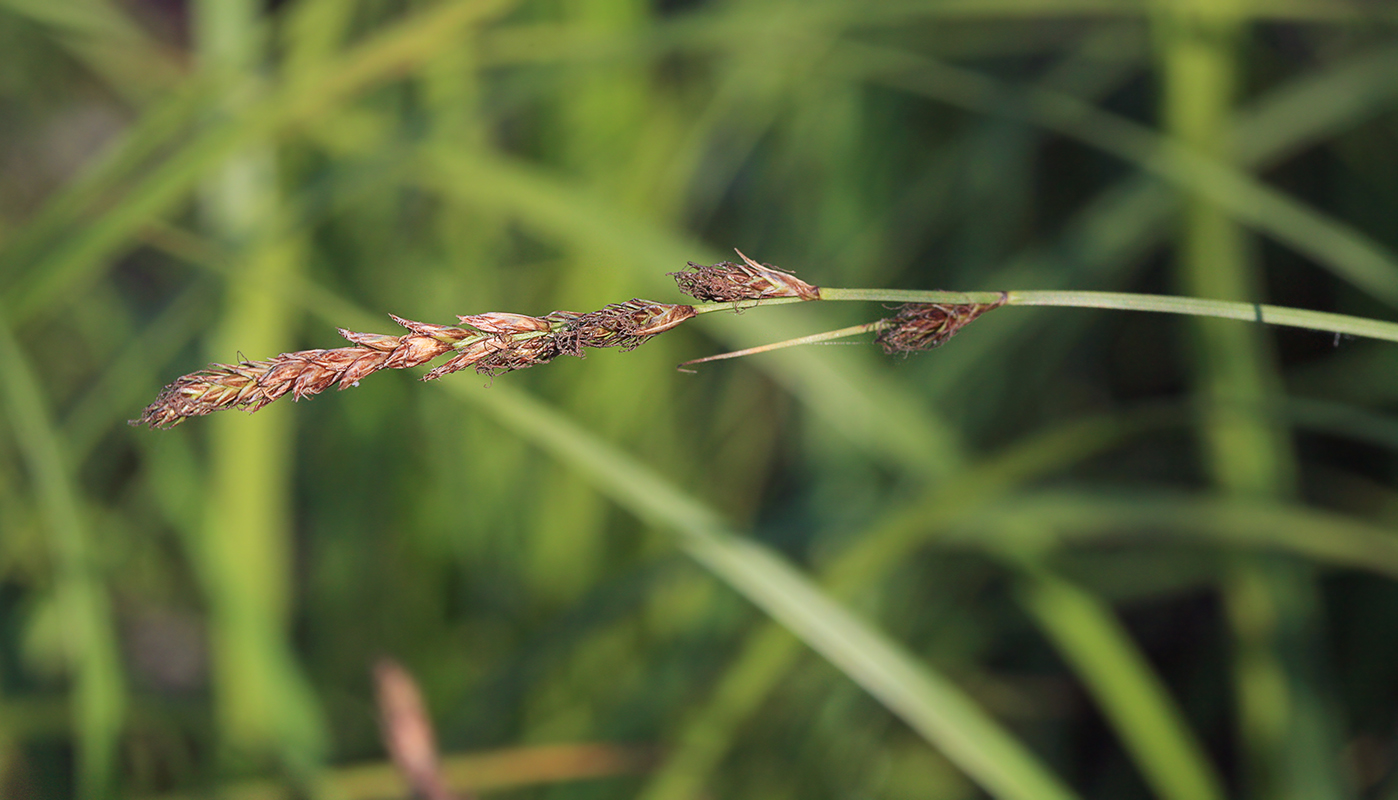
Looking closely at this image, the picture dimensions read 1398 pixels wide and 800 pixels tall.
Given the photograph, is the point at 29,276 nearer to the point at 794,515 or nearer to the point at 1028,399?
the point at 794,515

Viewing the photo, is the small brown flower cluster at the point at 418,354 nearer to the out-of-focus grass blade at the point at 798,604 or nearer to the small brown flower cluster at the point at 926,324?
the small brown flower cluster at the point at 926,324

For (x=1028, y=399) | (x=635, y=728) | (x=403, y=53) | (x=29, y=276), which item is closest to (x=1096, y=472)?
(x=1028, y=399)

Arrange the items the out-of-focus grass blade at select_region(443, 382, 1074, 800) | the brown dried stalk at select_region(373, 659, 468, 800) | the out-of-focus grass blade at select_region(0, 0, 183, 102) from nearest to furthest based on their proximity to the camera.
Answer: the brown dried stalk at select_region(373, 659, 468, 800), the out-of-focus grass blade at select_region(443, 382, 1074, 800), the out-of-focus grass blade at select_region(0, 0, 183, 102)

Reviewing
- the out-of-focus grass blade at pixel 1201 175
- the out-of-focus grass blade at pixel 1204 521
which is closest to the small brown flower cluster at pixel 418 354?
the out-of-focus grass blade at pixel 1204 521

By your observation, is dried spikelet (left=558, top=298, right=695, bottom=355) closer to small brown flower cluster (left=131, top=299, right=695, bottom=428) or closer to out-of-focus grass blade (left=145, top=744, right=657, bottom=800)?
small brown flower cluster (left=131, top=299, right=695, bottom=428)

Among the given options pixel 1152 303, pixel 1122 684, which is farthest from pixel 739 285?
pixel 1122 684

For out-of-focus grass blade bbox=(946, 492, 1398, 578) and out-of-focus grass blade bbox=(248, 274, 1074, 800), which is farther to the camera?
out-of-focus grass blade bbox=(946, 492, 1398, 578)

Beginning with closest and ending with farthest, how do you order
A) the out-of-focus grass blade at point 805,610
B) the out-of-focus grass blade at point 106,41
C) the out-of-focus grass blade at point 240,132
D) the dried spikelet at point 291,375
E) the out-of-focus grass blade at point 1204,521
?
the dried spikelet at point 291,375
the out-of-focus grass blade at point 805,610
the out-of-focus grass blade at point 240,132
the out-of-focus grass blade at point 1204,521
the out-of-focus grass blade at point 106,41

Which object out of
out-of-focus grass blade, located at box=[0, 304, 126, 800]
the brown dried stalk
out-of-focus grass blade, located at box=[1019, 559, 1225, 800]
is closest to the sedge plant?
the brown dried stalk
